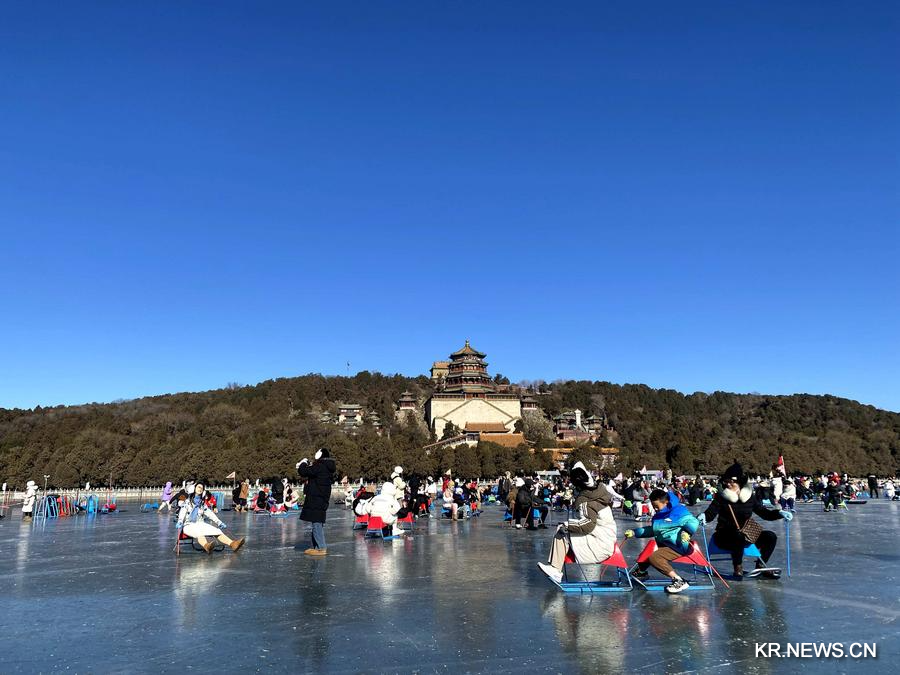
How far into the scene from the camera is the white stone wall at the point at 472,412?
325ft

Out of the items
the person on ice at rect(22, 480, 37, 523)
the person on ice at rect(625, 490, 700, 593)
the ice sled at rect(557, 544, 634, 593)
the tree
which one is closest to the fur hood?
the person on ice at rect(625, 490, 700, 593)

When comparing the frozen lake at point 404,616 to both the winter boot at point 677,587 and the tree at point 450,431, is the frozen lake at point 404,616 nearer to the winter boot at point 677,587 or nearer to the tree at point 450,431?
the winter boot at point 677,587

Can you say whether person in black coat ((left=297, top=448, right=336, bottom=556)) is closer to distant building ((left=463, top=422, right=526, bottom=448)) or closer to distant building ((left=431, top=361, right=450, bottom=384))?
distant building ((left=463, top=422, right=526, bottom=448))

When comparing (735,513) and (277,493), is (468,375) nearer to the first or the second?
(277,493)

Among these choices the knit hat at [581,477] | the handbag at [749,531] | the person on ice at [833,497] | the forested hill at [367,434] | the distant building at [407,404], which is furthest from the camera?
the distant building at [407,404]

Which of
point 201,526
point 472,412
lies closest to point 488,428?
point 472,412

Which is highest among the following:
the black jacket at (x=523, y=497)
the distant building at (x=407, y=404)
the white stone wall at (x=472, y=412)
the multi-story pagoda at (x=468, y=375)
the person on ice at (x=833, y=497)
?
the multi-story pagoda at (x=468, y=375)

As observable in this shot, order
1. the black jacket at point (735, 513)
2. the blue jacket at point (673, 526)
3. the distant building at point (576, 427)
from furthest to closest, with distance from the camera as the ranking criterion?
the distant building at point (576, 427)
the black jacket at point (735, 513)
the blue jacket at point (673, 526)

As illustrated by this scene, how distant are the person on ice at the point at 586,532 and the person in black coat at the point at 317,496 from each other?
14.5 ft

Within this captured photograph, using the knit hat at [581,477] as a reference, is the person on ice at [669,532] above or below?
below

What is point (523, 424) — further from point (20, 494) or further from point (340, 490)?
point (20, 494)

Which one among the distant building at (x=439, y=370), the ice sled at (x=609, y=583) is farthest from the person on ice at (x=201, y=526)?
the distant building at (x=439, y=370)

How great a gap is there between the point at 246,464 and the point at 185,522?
57.3 meters

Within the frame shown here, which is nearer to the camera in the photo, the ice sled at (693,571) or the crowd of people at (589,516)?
the ice sled at (693,571)
